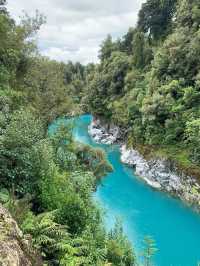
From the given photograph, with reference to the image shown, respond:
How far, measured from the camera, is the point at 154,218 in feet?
72.6

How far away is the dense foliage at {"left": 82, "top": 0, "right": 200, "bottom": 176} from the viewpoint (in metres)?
29.4

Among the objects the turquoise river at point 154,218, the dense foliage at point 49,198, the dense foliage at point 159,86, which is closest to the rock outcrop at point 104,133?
the dense foliage at point 159,86

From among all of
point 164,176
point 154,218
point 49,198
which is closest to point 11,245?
point 49,198

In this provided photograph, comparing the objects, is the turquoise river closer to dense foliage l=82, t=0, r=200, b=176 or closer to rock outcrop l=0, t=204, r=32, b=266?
dense foliage l=82, t=0, r=200, b=176

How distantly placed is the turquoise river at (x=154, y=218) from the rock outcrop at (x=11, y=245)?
27.1ft

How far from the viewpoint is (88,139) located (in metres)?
46.5

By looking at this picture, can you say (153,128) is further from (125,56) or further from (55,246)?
(55,246)

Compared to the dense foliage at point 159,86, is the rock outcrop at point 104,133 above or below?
below

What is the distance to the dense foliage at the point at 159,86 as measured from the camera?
29406mm

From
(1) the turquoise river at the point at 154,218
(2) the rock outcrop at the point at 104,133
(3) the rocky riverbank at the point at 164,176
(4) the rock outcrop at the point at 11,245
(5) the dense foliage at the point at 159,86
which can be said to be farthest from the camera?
(2) the rock outcrop at the point at 104,133

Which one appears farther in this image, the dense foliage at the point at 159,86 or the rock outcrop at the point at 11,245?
the dense foliage at the point at 159,86

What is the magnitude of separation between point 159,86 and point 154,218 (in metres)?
15.6

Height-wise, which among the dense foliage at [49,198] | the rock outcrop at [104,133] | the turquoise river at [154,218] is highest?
the dense foliage at [49,198]

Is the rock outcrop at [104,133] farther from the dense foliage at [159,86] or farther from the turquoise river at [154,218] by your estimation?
the turquoise river at [154,218]
